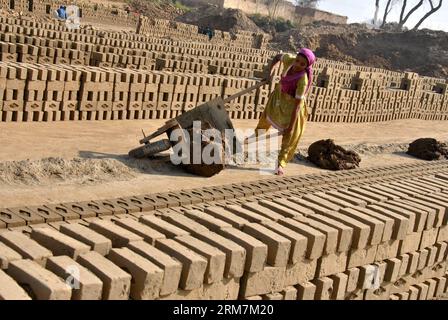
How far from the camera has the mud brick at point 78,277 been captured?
3107 millimetres

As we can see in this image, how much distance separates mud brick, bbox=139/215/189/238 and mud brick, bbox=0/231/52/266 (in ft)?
2.87

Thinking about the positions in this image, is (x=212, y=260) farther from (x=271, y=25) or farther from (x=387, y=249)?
(x=271, y=25)

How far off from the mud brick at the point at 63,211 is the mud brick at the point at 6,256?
1.46 metres

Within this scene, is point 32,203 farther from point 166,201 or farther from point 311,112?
point 311,112

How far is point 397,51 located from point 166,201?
136 feet

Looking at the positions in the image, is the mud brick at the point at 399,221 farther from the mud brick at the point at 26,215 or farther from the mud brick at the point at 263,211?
the mud brick at the point at 26,215

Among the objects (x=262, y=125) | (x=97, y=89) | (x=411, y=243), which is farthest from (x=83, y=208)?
(x=97, y=89)

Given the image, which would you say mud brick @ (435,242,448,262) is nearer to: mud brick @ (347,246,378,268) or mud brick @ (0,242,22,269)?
mud brick @ (347,246,378,268)

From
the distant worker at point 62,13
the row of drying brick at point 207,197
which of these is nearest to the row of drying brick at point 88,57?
the row of drying brick at point 207,197

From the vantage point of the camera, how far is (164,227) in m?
4.21

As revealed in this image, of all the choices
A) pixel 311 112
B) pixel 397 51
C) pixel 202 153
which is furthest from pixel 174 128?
pixel 397 51

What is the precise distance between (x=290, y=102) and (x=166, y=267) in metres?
5.10

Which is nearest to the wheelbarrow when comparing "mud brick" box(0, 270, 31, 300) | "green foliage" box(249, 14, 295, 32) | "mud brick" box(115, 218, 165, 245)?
"mud brick" box(115, 218, 165, 245)

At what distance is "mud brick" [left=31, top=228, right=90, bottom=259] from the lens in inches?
141
